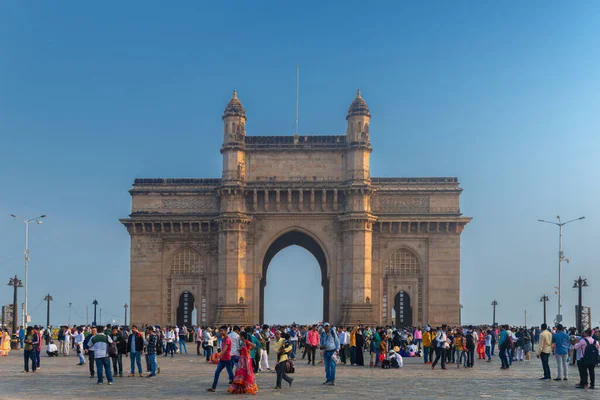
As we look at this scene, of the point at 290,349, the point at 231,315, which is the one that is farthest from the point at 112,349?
the point at 231,315

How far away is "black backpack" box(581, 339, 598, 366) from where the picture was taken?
25703 millimetres

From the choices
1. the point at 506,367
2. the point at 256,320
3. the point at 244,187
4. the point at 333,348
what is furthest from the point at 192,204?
the point at 333,348

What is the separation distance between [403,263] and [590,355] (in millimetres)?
38527

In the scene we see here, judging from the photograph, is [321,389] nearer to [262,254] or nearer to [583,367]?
[583,367]

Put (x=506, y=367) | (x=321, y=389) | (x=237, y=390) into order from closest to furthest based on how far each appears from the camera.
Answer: (x=237, y=390), (x=321, y=389), (x=506, y=367)

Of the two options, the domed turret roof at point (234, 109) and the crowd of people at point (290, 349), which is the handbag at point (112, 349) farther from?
the domed turret roof at point (234, 109)

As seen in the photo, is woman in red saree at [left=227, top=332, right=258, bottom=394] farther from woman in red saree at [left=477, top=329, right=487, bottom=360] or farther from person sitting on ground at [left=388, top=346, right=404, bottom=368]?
woman in red saree at [left=477, top=329, right=487, bottom=360]

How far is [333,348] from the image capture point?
26.8 meters

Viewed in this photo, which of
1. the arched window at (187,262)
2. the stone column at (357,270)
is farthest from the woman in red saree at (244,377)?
the arched window at (187,262)

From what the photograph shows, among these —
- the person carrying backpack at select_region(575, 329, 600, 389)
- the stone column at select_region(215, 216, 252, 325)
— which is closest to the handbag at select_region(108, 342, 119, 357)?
the person carrying backpack at select_region(575, 329, 600, 389)

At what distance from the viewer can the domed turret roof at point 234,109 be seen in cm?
6341

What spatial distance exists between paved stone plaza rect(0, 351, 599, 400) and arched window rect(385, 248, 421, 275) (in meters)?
28.6

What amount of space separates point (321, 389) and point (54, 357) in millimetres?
23398

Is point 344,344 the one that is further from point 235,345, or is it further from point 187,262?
point 187,262
